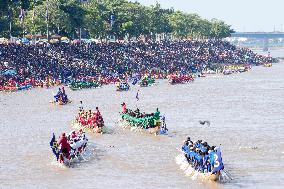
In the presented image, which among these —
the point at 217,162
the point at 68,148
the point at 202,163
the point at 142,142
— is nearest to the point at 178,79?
the point at 142,142

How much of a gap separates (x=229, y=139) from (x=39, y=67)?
2964 inches

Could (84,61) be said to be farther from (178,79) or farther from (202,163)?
(202,163)

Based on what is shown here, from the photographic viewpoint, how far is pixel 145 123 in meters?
67.4

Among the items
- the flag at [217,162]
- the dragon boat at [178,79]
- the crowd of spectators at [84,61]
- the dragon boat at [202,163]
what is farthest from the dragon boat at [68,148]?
the dragon boat at [178,79]

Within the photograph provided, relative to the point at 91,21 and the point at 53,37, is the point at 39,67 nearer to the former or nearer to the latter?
the point at 53,37

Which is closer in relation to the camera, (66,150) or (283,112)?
(66,150)

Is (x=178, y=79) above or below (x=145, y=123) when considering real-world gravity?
below

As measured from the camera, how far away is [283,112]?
9112 centimetres

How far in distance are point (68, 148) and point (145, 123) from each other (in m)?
→ 17.1

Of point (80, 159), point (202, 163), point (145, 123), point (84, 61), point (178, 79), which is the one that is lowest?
point (178, 79)

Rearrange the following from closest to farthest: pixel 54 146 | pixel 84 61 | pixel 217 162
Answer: pixel 217 162 < pixel 54 146 < pixel 84 61

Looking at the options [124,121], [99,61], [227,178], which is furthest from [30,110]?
[99,61]

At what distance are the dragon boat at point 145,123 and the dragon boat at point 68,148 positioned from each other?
473 inches

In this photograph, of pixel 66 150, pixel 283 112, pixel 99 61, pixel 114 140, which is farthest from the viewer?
pixel 99 61
